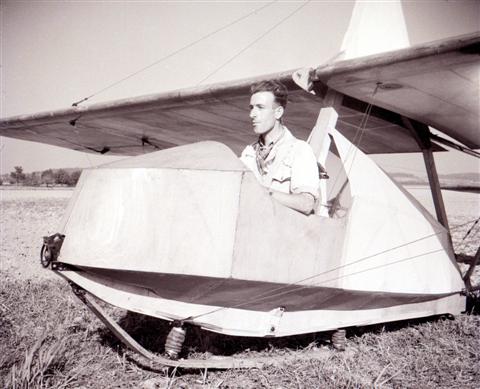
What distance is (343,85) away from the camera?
366cm

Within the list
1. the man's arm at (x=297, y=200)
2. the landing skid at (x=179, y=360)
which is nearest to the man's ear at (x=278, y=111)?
the man's arm at (x=297, y=200)

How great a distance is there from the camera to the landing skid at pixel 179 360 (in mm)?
2674

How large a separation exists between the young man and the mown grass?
4.62ft

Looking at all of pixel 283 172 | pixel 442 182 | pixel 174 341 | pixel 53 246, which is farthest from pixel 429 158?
pixel 53 246

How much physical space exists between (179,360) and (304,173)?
5.30ft

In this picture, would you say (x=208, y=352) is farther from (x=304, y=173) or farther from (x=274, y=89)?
(x=274, y=89)

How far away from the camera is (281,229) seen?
2500 mm

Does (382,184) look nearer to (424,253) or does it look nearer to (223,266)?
(424,253)

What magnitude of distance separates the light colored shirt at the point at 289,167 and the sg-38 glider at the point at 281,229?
0.91 feet

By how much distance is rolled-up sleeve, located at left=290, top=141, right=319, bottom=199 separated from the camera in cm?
286

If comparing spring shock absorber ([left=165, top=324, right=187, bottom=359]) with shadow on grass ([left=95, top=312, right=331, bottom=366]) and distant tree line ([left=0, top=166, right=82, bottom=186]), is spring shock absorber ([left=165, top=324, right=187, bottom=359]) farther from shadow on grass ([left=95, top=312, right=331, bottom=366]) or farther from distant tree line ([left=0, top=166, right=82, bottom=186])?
distant tree line ([left=0, top=166, right=82, bottom=186])

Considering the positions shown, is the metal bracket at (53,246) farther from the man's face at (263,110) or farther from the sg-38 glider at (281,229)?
the man's face at (263,110)

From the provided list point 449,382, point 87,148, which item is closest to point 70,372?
point 449,382

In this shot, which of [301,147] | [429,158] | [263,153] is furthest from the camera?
[429,158]
